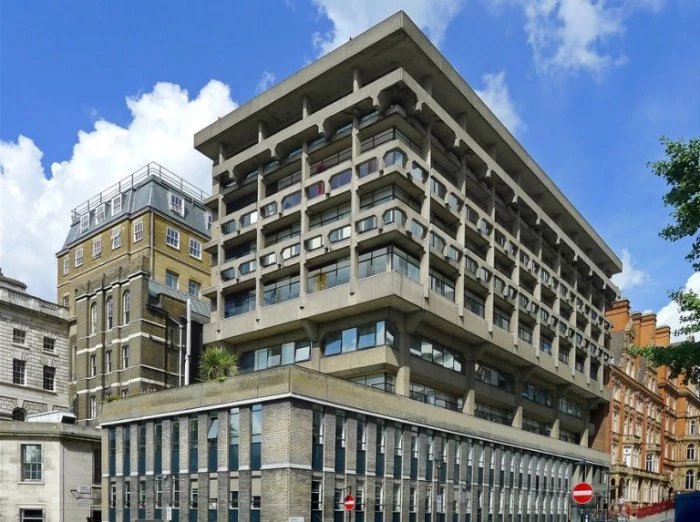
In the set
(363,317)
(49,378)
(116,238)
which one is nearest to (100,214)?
(116,238)

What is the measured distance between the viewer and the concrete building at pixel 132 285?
56094 millimetres

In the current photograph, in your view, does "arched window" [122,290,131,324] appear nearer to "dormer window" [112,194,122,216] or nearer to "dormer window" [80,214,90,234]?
"dormer window" [112,194,122,216]

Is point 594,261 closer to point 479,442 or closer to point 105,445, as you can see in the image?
point 479,442

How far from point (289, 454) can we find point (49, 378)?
37.5m

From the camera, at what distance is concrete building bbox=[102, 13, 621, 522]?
123ft

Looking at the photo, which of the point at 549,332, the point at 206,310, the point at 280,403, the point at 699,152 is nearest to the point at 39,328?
the point at 206,310

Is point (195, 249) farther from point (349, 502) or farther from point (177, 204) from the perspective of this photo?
point (349, 502)

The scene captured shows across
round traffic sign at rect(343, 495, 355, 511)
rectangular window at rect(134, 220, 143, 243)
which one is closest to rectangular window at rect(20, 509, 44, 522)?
round traffic sign at rect(343, 495, 355, 511)

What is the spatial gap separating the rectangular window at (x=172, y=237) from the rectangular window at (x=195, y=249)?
6.61ft

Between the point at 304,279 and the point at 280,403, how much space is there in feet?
42.0

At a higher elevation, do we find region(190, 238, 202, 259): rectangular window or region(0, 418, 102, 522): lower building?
region(190, 238, 202, 259): rectangular window

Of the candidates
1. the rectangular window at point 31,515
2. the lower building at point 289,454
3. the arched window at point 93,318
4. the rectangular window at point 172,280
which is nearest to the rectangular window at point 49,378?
the arched window at point 93,318

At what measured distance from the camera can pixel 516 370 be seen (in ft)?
194

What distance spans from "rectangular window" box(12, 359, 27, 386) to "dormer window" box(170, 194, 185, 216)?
1941cm
